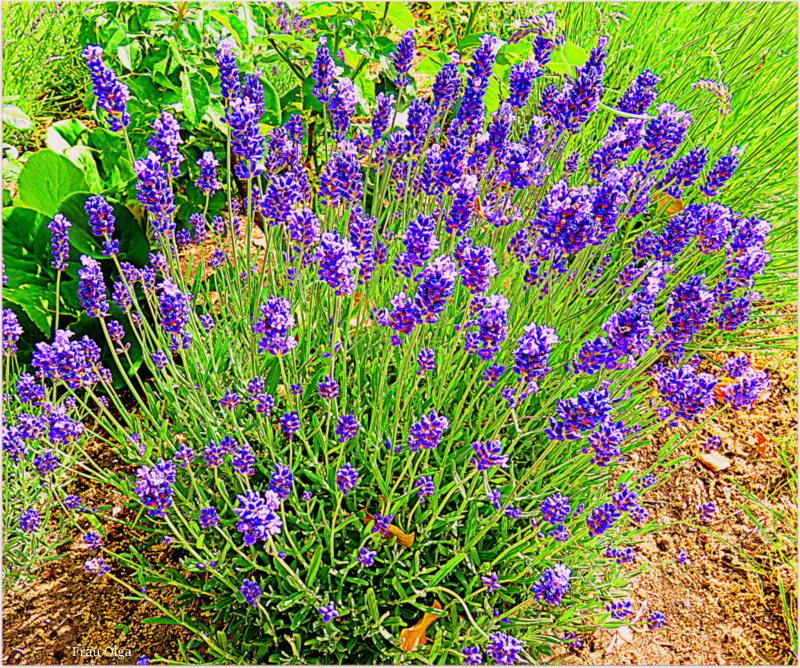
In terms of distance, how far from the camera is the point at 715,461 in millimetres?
3010

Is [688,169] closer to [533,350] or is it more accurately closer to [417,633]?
[533,350]

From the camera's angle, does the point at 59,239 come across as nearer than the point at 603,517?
No

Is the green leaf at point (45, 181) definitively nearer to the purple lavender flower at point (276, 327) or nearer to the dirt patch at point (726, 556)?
the purple lavender flower at point (276, 327)

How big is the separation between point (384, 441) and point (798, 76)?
2.89 m

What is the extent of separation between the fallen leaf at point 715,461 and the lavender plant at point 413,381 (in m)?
0.89

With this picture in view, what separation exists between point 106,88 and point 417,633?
1.88 meters

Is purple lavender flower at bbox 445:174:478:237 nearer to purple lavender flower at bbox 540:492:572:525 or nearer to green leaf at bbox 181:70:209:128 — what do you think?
purple lavender flower at bbox 540:492:572:525

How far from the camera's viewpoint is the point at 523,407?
7.14 ft

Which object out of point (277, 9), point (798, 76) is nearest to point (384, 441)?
point (277, 9)

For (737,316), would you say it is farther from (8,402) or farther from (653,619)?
(8,402)

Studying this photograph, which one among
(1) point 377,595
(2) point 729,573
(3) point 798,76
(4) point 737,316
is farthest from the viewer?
(3) point 798,76

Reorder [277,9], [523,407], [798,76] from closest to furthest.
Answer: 1. [523,407]
2. [798,76]
3. [277,9]

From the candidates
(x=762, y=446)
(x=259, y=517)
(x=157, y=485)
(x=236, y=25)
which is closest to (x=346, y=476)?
(x=259, y=517)

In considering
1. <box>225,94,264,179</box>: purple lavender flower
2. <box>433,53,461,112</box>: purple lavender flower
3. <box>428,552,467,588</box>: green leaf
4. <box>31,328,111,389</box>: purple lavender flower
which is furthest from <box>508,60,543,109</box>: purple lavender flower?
<box>31,328,111,389</box>: purple lavender flower
